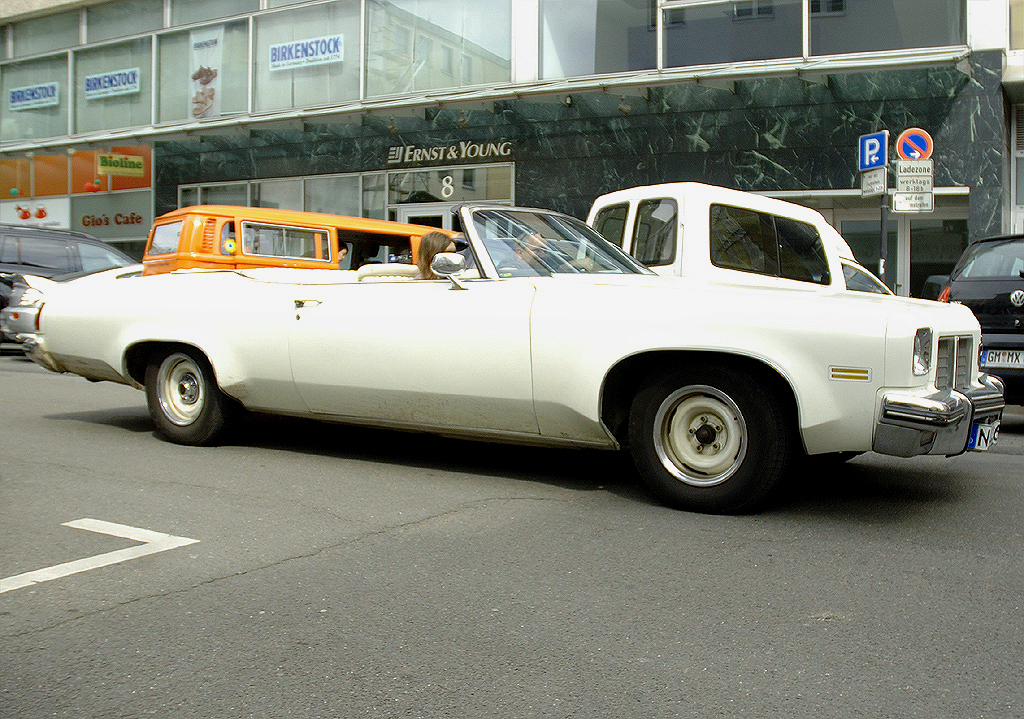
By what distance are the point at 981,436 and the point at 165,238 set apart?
29.8 ft

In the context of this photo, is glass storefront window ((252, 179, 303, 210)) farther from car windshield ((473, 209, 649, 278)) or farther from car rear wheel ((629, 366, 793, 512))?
car rear wheel ((629, 366, 793, 512))

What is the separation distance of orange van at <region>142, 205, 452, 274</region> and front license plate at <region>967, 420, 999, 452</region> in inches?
260

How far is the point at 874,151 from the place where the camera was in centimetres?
1098

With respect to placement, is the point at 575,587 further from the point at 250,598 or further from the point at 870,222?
the point at 870,222

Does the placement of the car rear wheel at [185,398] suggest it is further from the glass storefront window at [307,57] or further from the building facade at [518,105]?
the glass storefront window at [307,57]

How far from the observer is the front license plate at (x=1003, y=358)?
25.7ft

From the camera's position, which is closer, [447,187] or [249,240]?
[249,240]

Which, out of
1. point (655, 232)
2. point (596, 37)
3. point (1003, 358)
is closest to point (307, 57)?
point (596, 37)

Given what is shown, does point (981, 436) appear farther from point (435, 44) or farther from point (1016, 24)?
point (435, 44)

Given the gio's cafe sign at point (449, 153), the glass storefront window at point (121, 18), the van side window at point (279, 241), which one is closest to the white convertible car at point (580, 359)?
the van side window at point (279, 241)

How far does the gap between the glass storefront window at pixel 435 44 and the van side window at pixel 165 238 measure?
724cm

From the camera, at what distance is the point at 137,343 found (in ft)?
21.6

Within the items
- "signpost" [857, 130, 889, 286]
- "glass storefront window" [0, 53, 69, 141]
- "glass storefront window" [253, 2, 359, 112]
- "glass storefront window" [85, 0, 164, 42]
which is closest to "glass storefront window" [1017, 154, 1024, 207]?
"signpost" [857, 130, 889, 286]

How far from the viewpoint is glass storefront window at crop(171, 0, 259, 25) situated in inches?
793
